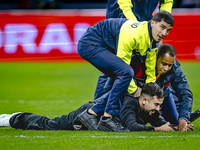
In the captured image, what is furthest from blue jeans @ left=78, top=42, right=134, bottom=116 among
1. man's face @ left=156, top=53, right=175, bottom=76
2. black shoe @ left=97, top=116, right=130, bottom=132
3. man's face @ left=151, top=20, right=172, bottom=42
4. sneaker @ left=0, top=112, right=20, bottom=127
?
sneaker @ left=0, top=112, right=20, bottom=127

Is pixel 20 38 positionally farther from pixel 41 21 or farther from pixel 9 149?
pixel 9 149

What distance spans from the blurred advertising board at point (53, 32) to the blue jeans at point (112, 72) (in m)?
7.63

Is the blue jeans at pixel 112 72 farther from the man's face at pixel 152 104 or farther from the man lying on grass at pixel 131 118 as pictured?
the man's face at pixel 152 104

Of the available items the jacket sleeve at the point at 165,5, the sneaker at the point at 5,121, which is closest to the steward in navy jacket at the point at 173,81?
the jacket sleeve at the point at 165,5

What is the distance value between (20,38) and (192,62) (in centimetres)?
542

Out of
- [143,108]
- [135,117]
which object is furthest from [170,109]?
[135,117]

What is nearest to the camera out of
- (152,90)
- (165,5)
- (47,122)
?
(152,90)

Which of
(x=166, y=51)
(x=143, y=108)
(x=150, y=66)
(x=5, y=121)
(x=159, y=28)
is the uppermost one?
(x=159, y=28)

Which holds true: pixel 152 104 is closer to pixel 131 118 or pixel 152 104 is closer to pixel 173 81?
pixel 131 118

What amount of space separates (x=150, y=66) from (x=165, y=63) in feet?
0.61

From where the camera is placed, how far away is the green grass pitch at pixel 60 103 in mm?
3861

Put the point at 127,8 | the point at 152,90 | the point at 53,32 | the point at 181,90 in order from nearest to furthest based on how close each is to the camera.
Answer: the point at 152,90 < the point at 181,90 < the point at 127,8 < the point at 53,32

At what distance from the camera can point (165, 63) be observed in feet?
15.9

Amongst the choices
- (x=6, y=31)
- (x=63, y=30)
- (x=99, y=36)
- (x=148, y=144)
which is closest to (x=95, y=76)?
(x=63, y=30)
